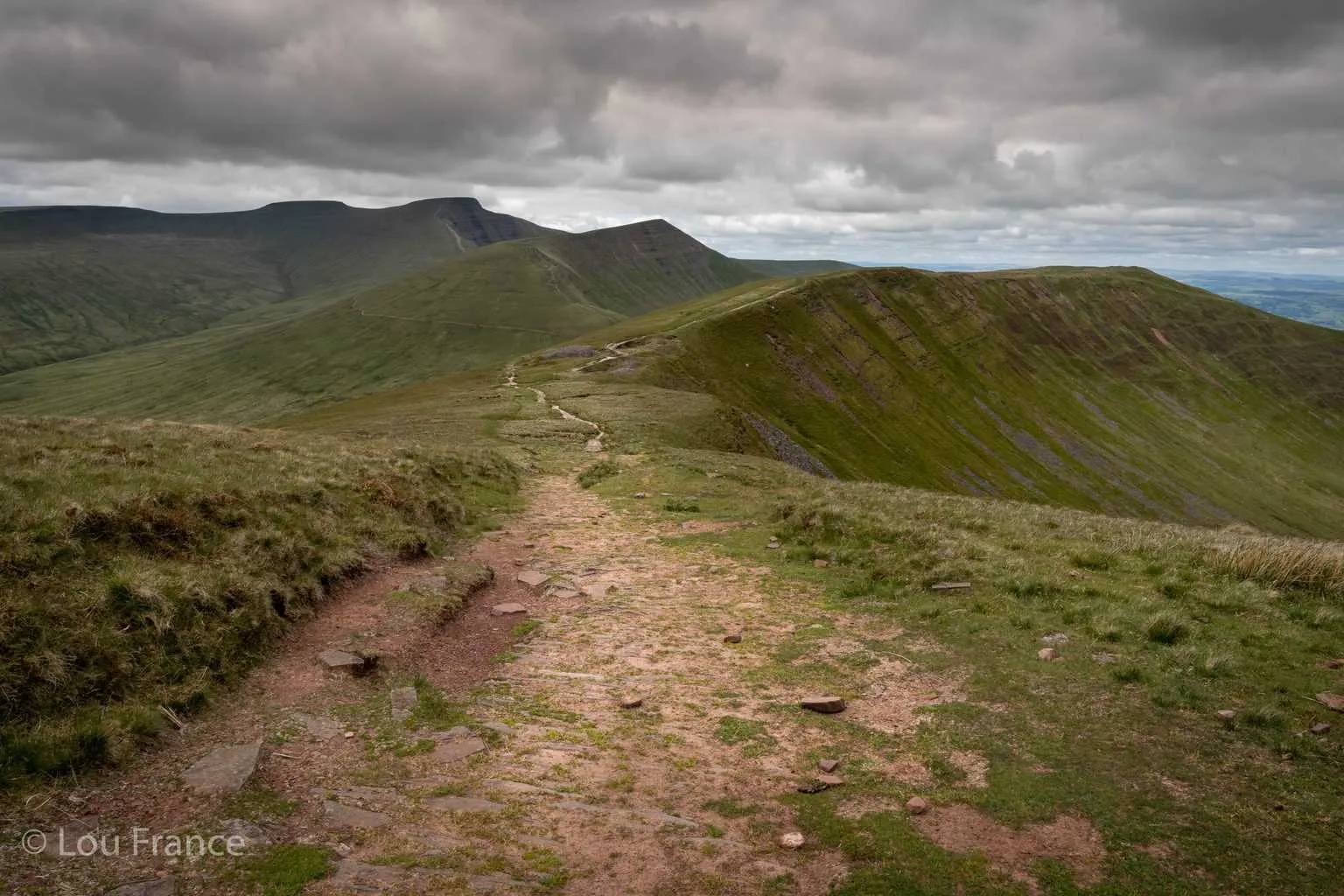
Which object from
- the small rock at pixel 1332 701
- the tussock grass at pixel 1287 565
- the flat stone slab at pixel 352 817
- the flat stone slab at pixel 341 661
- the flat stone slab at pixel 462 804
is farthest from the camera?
the tussock grass at pixel 1287 565

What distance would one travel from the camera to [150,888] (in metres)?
7.72

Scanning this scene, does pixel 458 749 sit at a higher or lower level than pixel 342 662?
lower

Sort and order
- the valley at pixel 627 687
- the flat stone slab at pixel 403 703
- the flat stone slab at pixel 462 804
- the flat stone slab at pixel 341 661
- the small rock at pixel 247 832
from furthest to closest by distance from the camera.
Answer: the flat stone slab at pixel 341 661 → the flat stone slab at pixel 403 703 → the flat stone slab at pixel 462 804 → the valley at pixel 627 687 → the small rock at pixel 247 832

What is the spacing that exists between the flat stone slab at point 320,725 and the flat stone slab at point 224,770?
88 centimetres

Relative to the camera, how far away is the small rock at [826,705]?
12742 mm

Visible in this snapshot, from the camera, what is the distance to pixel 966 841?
9148 millimetres

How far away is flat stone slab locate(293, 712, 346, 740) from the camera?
11344mm

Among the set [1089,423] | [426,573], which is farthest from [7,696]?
[1089,423]

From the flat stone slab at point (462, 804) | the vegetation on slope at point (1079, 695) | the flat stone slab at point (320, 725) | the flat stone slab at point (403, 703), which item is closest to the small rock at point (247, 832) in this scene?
the flat stone slab at point (462, 804)

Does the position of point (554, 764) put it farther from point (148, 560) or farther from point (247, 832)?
point (148, 560)

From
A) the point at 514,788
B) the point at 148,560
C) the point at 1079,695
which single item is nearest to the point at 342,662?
the point at 148,560

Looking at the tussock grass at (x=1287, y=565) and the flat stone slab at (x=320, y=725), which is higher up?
the tussock grass at (x=1287, y=565)

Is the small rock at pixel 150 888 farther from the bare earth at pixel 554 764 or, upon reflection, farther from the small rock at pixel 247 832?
the small rock at pixel 247 832

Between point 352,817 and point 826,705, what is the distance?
25.8 feet
